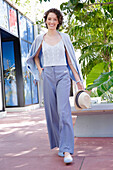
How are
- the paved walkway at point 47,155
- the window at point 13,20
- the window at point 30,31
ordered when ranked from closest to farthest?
1. the paved walkway at point 47,155
2. the window at point 13,20
3. the window at point 30,31

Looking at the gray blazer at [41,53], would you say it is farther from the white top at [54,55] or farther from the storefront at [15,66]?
the storefront at [15,66]

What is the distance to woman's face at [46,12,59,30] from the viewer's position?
313 cm

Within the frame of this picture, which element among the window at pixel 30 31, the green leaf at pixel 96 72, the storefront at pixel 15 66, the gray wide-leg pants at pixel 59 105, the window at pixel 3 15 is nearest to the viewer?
the gray wide-leg pants at pixel 59 105

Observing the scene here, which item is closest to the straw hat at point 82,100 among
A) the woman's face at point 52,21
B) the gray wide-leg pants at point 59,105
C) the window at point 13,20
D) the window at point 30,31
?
the gray wide-leg pants at point 59,105

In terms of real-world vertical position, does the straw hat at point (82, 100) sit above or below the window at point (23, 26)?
below

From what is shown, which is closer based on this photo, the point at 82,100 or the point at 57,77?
the point at 82,100

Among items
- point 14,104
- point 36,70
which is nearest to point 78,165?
point 36,70

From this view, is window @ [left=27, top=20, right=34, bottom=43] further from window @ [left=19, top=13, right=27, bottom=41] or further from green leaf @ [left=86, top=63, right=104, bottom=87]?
green leaf @ [left=86, top=63, right=104, bottom=87]

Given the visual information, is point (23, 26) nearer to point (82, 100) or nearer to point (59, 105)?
point (59, 105)

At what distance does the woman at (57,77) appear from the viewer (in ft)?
9.80

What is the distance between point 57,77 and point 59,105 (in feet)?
0.96

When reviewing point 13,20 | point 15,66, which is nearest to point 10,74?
point 15,66

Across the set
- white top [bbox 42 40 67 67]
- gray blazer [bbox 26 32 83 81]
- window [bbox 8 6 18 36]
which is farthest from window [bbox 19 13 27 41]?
white top [bbox 42 40 67 67]

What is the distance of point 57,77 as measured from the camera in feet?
9.93
